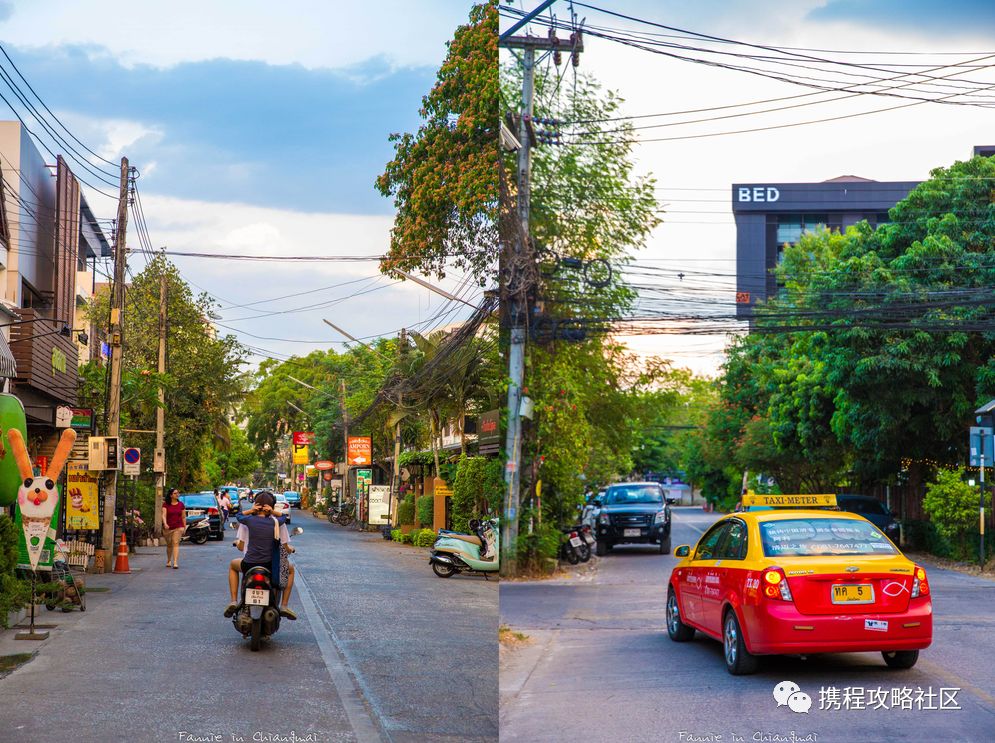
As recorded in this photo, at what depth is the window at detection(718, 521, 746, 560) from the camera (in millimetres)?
8348

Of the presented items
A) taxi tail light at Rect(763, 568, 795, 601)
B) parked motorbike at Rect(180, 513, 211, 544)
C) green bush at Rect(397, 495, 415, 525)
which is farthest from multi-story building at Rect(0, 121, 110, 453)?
taxi tail light at Rect(763, 568, 795, 601)

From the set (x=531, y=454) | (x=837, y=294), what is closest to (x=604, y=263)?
(x=531, y=454)

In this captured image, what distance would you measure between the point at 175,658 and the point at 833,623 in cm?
508

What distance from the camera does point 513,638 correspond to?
10430mm

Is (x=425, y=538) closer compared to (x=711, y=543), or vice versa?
(x=711, y=543)

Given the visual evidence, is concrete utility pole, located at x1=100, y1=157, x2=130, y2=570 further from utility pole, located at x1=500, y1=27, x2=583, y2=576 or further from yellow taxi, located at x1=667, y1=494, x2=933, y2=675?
utility pole, located at x1=500, y1=27, x2=583, y2=576

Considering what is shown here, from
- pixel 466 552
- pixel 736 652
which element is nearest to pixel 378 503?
pixel 466 552

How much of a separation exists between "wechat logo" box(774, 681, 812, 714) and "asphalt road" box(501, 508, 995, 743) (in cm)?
5

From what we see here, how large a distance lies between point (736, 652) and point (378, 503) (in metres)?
25.5

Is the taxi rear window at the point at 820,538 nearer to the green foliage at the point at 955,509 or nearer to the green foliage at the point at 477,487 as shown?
the green foliage at the point at 477,487

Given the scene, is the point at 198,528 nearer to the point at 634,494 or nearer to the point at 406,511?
the point at 406,511

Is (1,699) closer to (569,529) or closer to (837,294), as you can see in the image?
(569,529)

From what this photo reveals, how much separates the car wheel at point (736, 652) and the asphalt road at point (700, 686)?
7 cm

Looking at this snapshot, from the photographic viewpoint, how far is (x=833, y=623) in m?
7.27
